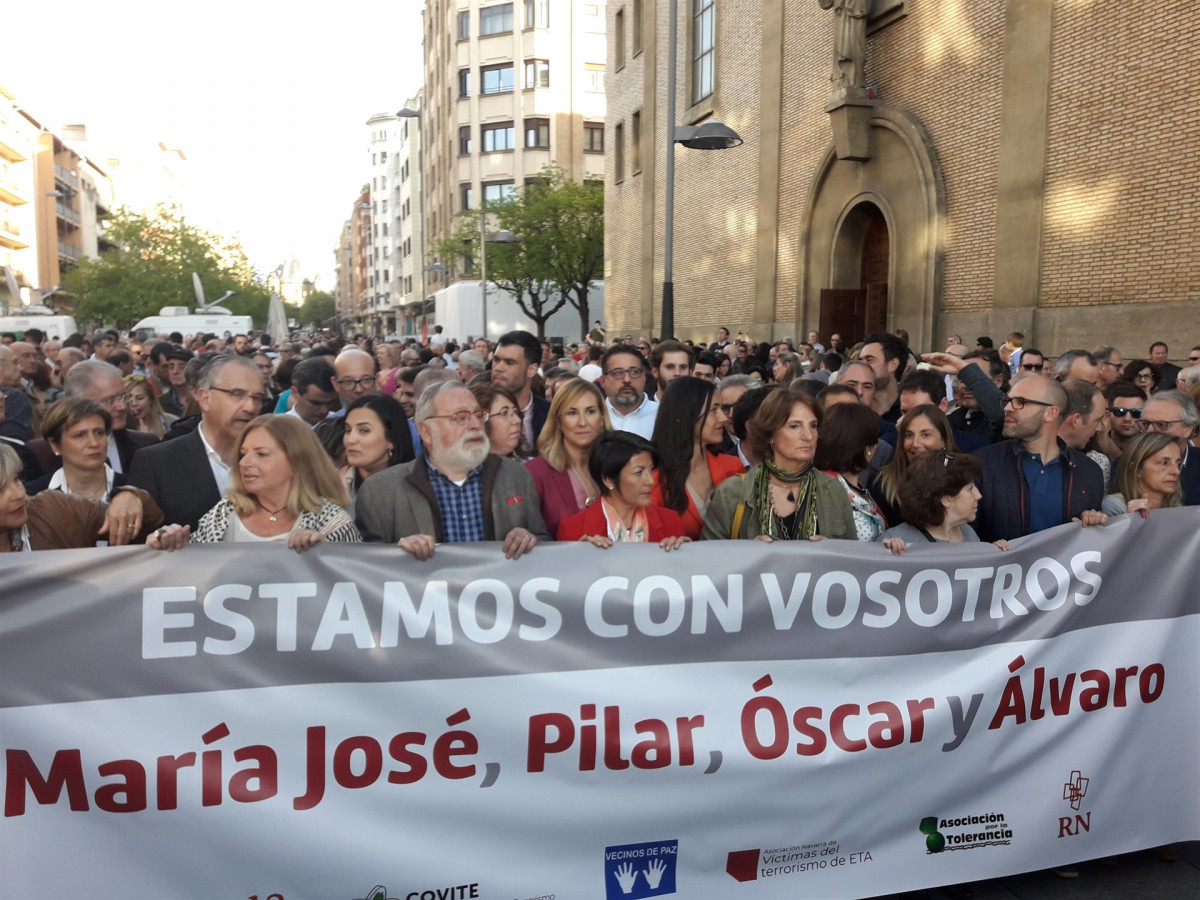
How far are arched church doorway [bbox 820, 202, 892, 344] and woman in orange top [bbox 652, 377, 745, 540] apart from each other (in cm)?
1418

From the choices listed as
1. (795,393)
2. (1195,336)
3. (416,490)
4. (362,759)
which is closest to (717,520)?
(795,393)

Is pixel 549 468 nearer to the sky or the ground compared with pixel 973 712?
nearer to the sky

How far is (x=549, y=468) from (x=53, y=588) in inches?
83.0

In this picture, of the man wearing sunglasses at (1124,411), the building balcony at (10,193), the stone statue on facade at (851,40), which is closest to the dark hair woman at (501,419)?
the man wearing sunglasses at (1124,411)

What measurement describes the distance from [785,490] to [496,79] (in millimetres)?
54401

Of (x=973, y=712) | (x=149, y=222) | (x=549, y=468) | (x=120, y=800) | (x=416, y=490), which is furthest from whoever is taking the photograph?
(x=149, y=222)

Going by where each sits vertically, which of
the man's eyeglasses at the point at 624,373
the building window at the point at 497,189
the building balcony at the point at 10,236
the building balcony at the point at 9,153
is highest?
the building balcony at the point at 9,153

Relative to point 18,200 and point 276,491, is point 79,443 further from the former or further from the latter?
point 18,200

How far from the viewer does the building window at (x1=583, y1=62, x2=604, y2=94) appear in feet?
174

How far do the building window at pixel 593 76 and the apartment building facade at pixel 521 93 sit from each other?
0.05 meters

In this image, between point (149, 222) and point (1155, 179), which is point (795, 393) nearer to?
point (1155, 179)

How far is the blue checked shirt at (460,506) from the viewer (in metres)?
3.91

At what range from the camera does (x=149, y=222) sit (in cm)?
5969

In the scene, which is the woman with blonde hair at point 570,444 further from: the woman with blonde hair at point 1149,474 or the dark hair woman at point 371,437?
the woman with blonde hair at point 1149,474
